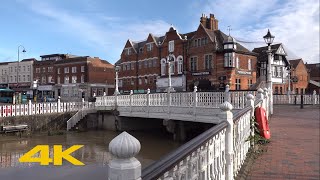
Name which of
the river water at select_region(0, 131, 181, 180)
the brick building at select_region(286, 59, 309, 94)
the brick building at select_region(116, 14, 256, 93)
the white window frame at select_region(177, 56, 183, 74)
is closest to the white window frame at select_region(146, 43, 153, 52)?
the brick building at select_region(116, 14, 256, 93)

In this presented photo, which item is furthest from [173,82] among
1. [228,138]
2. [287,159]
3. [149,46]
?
[228,138]

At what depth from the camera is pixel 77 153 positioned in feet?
55.3

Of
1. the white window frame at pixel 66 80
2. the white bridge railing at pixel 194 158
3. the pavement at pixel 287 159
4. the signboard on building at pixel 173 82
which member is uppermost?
the white window frame at pixel 66 80

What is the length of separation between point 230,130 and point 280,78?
46.4 meters

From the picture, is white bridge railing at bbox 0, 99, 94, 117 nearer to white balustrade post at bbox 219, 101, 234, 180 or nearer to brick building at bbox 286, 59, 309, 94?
white balustrade post at bbox 219, 101, 234, 180

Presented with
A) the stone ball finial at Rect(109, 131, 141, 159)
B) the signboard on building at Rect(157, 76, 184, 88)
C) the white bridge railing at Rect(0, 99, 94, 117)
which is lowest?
the white bridge railing at Rect(0, 99, 94, 117)

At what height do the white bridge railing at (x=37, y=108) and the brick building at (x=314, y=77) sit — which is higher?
the brick building at (x=314, y=77)

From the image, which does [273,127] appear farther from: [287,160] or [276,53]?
[276,53]

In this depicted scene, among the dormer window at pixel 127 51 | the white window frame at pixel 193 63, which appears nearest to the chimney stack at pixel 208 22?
the white window frame at pixel 193 63

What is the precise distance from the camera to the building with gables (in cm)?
4506

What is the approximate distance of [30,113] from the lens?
24.6 m

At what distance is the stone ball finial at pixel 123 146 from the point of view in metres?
1.93

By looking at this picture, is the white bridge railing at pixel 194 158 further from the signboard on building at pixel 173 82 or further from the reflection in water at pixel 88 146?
the signboard on building at pixel 173 82

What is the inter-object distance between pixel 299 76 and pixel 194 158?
5844 centimetres
